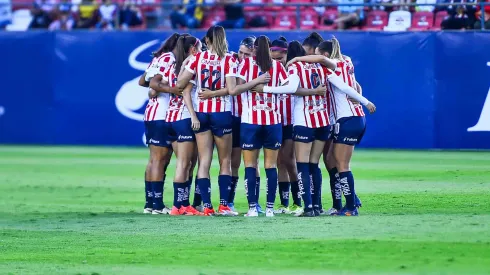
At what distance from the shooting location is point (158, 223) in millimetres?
13156

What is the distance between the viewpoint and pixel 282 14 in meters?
27.1

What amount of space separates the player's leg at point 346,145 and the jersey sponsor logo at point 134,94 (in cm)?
1389

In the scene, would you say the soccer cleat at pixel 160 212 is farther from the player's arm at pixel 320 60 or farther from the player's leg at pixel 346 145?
the player's arm at pixel 320 60

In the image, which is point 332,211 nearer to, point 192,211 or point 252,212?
point 252,212

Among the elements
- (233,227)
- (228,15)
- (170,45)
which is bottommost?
(228,15)

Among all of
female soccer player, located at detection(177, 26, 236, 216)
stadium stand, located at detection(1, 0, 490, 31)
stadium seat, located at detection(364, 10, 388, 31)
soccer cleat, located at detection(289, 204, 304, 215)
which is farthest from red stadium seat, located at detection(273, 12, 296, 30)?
female soccer player, located at detection(177, 26, 236, 216)

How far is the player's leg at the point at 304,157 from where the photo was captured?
13.2m

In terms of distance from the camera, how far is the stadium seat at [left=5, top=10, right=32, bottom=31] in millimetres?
29484

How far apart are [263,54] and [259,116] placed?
75cm

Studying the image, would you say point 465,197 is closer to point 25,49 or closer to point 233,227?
point 233,227

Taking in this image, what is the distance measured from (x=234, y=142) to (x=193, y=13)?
45.6 ft

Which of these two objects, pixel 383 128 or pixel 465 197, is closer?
pixel 465 197

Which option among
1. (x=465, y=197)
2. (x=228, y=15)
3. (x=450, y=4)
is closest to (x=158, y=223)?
(x=465, y=197)

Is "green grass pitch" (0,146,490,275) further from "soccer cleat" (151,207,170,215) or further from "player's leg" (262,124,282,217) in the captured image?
"player's leg" (262,124,282,217)
